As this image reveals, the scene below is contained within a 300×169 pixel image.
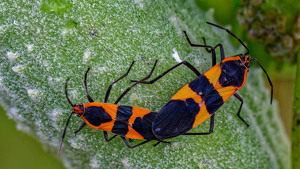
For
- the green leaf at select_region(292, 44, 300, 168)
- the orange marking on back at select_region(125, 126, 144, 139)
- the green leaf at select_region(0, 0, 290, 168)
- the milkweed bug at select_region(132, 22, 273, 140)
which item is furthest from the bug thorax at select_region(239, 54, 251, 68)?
the orange marking on back at select_region(125, 126, 144, 139)

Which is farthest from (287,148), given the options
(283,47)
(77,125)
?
(77,125)

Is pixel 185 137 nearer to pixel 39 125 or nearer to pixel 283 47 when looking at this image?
pixel 39 125

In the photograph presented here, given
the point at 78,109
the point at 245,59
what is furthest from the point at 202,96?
the point at 78,109

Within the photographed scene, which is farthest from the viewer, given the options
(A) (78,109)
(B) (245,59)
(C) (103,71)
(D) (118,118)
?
(B) (245,59)

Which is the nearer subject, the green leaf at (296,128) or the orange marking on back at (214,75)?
the green leaf at (296,128)

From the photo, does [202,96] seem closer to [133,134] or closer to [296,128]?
[133,134]

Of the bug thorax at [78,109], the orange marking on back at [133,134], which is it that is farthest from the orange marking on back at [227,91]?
the bug thorax at [78,109]

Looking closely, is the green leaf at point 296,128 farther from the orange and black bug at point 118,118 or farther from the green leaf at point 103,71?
the orange and black bug at point 118,118
